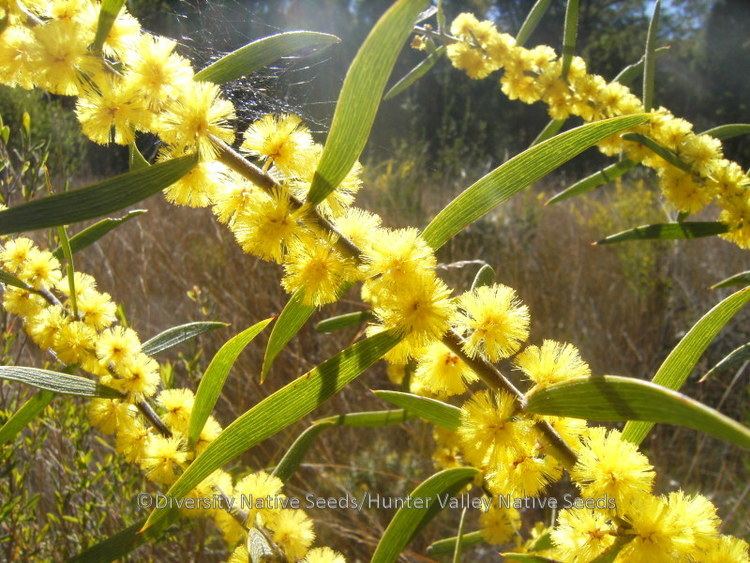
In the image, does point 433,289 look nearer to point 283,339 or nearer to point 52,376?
point 283,339

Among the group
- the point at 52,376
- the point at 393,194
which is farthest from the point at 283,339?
the point at 393,194

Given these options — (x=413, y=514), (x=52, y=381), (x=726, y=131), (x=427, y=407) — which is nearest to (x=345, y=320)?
(x=427, y=407)

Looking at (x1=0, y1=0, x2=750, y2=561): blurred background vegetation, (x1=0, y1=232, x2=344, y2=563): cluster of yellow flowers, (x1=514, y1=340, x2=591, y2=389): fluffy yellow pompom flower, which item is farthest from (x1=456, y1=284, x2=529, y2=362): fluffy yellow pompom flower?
(x1=0, y1=0, x2=750, y2=561): blurred background vegetation

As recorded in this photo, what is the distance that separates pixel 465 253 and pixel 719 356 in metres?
1.56

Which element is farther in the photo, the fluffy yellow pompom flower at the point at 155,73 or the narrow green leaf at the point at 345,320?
the narrow green leaf at the point at 345,320

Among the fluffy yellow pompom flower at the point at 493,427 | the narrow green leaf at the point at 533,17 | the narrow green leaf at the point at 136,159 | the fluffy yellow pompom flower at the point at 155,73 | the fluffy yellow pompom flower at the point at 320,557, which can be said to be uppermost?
the narrow green leaf at the point at 533,17

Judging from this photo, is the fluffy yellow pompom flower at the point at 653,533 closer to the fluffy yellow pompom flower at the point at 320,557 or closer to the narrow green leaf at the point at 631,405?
the narrow green leaf at the point at 631,405

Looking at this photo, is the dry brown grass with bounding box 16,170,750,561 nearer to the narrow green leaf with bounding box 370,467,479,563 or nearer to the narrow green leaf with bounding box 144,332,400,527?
the narrow green leaf with bounding box 370,467,479,563

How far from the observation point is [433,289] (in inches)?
20.6

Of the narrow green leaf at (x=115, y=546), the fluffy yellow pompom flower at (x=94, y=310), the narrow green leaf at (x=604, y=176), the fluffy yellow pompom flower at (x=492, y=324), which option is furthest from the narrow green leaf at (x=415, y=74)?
the narrow green leaf at (x=115, y=546)

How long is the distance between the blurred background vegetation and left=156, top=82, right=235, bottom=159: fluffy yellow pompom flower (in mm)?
364

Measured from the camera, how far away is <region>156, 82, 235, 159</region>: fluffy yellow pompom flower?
501mm

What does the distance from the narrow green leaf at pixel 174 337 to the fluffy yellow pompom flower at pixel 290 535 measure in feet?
0.98

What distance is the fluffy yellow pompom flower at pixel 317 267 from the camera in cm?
54
